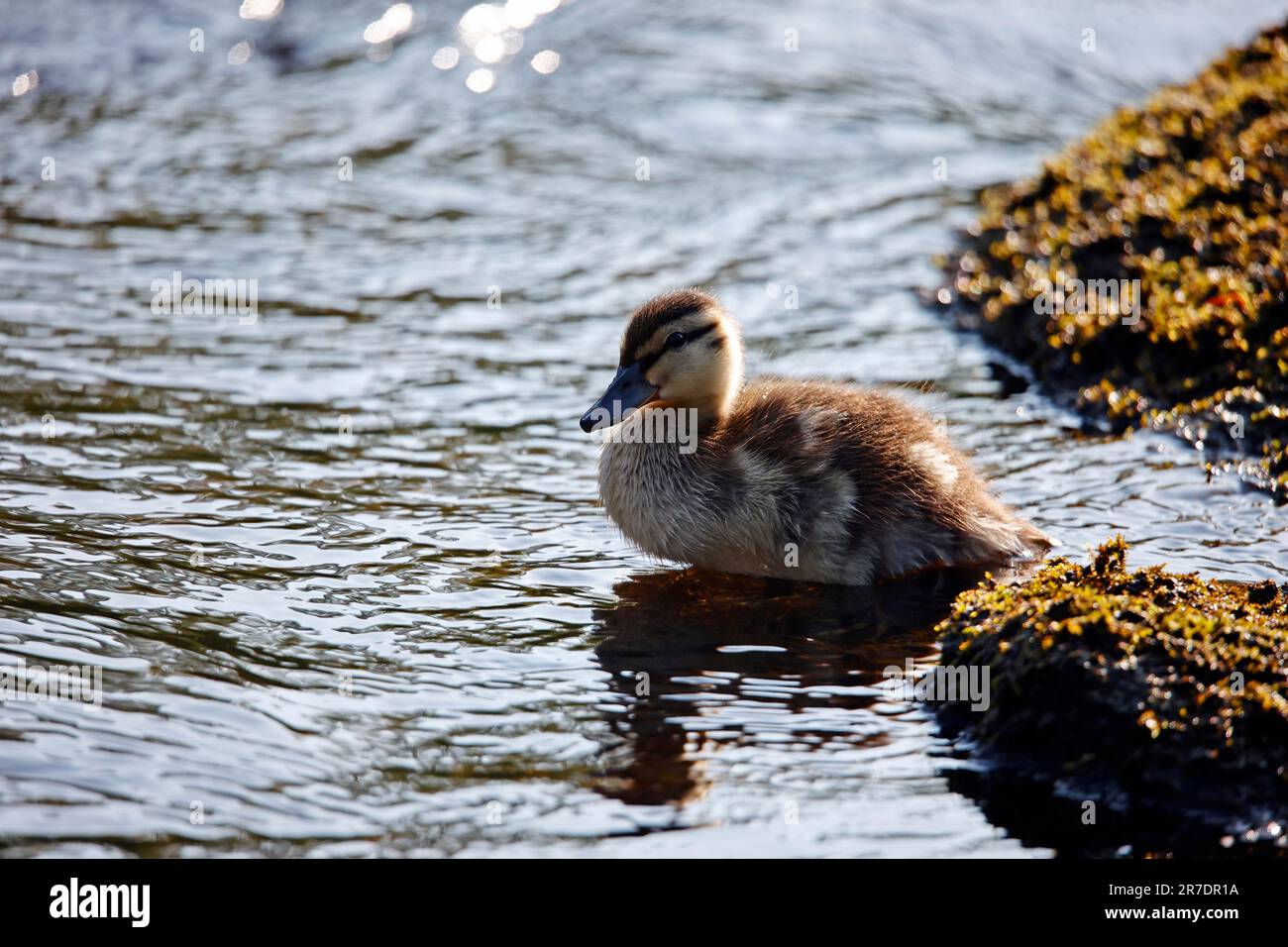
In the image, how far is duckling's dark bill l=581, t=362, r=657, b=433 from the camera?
6934 millimetres

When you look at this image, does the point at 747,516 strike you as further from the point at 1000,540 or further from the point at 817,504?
the point at 1000,540

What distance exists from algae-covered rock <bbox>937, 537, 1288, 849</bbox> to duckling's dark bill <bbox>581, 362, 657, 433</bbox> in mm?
1997

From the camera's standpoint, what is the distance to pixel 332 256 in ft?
37.5

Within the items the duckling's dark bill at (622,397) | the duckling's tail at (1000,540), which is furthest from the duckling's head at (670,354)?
the duckling's tail at (1000,540)

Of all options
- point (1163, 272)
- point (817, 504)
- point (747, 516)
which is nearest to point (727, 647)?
point (747, 516)

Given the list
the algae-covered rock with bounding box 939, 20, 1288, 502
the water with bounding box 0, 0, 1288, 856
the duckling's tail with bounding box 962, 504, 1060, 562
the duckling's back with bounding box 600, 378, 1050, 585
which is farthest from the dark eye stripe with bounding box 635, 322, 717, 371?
the algae-covered rock with bounding box 939, 20, 1288, 502

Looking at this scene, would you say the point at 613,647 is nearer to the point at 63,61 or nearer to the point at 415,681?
the point at 415,681

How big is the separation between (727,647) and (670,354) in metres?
1.62

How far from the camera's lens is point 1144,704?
5.12m

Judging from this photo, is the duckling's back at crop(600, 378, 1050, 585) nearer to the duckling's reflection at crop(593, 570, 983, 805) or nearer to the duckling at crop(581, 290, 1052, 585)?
the duckling at crop(581, 290, 1052, 585)

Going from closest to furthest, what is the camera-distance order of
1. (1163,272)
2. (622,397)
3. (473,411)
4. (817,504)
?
(817,504), (622,397), (473,411), (1163,272)

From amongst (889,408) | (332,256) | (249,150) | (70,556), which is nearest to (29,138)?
(249,150)

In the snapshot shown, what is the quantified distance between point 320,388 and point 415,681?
12.5ft

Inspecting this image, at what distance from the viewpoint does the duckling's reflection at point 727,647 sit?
5254 millimetres
